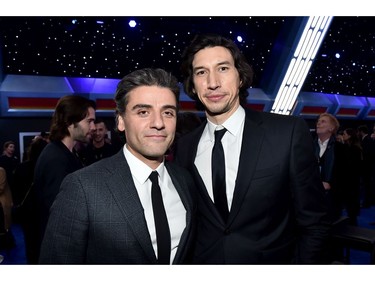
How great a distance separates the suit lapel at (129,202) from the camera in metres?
1.29

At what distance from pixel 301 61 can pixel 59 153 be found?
21.1 ft

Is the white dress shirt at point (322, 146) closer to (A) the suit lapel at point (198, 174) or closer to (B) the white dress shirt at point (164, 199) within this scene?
(A) the suit lapel at point (198, 174)

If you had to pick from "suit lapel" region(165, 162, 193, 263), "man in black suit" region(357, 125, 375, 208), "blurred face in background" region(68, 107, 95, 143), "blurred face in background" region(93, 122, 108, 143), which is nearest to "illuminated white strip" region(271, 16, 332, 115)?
"man in black suit" region(357, 125, 375, 208)

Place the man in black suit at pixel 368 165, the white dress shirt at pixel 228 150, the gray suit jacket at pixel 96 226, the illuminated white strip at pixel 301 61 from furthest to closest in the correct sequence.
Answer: the illuminated white strip at pixel 301 61 → the man in black suit at pixel 368 165 → the white dress shirt at pixel 228 150 → the gray suit jacket at pixel 96 226

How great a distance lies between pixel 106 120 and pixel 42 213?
4.56 metres

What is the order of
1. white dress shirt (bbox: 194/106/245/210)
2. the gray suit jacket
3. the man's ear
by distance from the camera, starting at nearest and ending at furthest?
the gray suit jacket
the man's ear
white dress shirt (bbox: 194/106/245/210)

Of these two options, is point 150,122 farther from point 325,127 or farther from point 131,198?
point 325,127

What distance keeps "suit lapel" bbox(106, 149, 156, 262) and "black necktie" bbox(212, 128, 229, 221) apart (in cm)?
44

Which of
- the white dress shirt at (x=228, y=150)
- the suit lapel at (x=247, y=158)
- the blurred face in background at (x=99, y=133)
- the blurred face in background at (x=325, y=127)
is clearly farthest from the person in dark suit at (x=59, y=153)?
the blurred face in background at (x=325, y=127)

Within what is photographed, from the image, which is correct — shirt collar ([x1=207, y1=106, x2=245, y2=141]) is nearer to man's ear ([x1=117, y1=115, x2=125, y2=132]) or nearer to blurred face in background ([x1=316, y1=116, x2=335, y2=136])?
man's ear ([x1=117, y1=115, x2=125, y2=132])

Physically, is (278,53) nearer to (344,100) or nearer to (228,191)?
(344,100)

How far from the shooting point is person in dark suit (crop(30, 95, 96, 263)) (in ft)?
7.89
